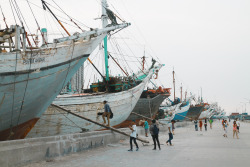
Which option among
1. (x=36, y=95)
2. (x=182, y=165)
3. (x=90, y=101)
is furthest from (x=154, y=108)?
(x=182, y=165)

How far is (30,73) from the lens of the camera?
8.82 meters

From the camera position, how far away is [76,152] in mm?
8836

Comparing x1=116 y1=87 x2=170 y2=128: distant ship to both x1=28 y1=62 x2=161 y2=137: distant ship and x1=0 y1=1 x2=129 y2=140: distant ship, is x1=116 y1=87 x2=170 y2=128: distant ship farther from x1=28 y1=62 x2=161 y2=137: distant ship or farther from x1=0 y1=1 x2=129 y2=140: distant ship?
x1=0 y1=1 x2=129 y2=140: distant ship

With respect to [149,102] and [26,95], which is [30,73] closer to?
[26,95]

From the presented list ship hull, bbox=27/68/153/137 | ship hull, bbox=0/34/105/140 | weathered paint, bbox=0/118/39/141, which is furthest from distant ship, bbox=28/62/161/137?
ship hull, bbox=0/34/105/140

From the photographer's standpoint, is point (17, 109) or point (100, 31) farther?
point (100, 31)

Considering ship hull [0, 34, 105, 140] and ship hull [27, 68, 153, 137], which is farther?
ship hull [27, 68, 153, 137]

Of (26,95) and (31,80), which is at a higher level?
(31,80)

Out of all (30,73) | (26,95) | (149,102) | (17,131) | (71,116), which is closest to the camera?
(30,73)

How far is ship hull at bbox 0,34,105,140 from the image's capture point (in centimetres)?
828

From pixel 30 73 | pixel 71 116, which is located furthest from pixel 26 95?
pixel 71 116

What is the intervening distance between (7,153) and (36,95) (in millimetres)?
3963

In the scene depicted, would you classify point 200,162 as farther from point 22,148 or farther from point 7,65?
point 7,65

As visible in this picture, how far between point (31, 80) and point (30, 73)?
0.31m
